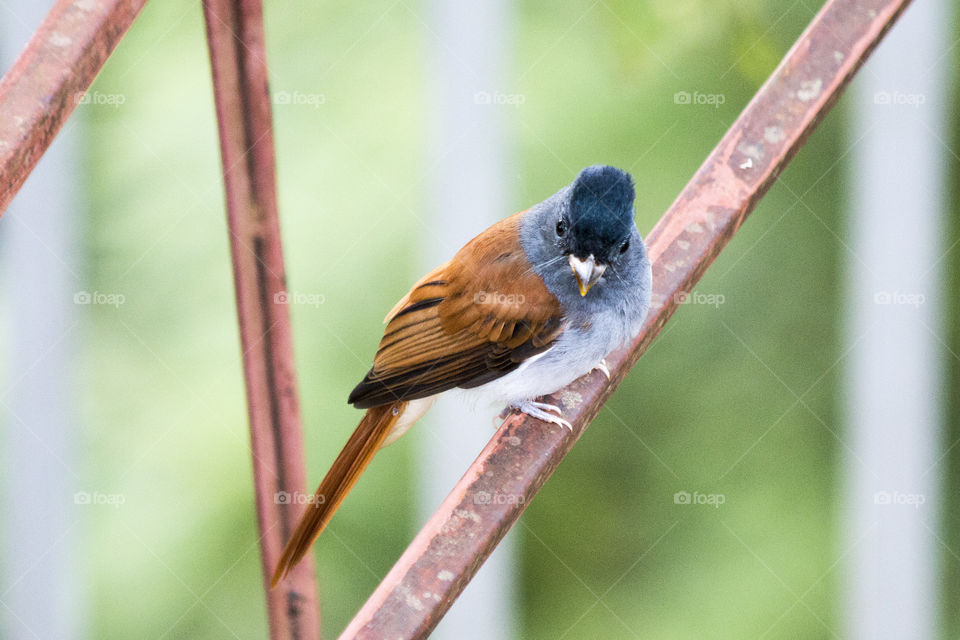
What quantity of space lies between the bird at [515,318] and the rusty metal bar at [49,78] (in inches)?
19.3

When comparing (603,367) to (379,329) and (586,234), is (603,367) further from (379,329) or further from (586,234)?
(379,329)

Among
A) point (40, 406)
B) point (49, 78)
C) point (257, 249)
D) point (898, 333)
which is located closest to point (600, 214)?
point (257, 249)

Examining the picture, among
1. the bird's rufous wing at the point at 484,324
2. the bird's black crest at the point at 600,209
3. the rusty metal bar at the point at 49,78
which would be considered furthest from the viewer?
the bird's rufous wing at the point at 484,324

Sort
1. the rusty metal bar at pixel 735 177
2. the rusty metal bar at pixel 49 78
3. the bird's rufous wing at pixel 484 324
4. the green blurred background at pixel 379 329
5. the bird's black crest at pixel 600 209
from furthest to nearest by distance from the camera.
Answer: the green blurred background at pixel 379 329, the bird's rufous wing at pixel 484 324, the bird's black crest at pixel 600 209, the rusty metal bar at pixel 735 177, the rusty metal bar at pixel 49 78

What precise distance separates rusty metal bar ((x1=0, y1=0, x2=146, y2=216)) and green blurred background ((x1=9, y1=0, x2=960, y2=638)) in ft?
4.49

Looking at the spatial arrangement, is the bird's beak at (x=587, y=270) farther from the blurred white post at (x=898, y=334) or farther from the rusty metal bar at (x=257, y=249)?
the blurred white post at (x=898, y=334)

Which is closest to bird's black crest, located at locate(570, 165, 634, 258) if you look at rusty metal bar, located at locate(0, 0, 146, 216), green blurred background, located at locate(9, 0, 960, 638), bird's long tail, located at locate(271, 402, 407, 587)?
bird's long tail, located at locate(271, 402, 407, 587)

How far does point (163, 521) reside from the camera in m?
2.23

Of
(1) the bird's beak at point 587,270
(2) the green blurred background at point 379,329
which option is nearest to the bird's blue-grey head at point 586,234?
(1) the bird's beak at point 587,270

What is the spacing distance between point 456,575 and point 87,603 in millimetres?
1858

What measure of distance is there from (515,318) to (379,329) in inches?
40.6

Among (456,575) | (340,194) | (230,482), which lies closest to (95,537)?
(230,482)

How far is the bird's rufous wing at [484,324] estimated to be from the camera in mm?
1238

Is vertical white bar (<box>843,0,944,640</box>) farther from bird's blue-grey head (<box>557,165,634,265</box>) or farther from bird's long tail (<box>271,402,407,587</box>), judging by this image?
bird's long tail (<box>271,402,407,587</box>)
